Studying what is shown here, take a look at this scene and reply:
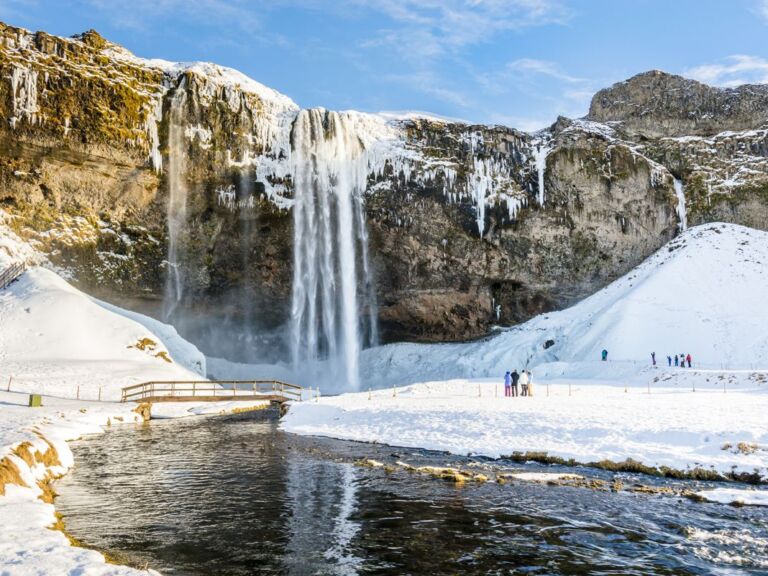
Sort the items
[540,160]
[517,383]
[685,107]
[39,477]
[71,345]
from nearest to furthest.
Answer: [39,477] < [517,383] < [71,345] < [540,160] < [685,107]

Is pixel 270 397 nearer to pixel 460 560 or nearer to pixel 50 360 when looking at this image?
pixel 50 360

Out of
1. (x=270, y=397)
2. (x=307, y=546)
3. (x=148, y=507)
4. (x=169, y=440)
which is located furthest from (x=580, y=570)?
(x=270, y=397)

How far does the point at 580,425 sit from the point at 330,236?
36.2m

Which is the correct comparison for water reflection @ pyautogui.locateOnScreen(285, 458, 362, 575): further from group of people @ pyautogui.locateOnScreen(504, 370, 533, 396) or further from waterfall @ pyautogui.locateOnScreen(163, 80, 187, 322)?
waterfall @ pyautogui.locateOnScreen(163, 80, 187, 322)

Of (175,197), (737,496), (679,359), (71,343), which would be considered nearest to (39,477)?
(737,496)

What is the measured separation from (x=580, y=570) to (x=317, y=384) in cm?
4945

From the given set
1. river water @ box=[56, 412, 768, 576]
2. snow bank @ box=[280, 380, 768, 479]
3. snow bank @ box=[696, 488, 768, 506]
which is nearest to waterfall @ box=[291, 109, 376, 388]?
snow bank @ box=[280, 380, 768, 479]

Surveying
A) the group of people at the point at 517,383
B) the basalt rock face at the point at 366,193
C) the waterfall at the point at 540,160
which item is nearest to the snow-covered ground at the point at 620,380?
the group of people at the point at 517,383

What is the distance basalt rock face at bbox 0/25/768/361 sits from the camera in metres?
43.3

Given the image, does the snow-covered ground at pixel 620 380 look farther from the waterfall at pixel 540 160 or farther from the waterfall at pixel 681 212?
the waterfall at pixel 540 160

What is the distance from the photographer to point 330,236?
5147 cm

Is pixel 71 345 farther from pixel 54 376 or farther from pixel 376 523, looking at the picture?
pixel 376 523

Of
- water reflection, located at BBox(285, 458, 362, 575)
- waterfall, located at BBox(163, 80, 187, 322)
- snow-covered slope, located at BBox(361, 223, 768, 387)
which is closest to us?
water reflection, located at BBox(285, 458, 362, 575)

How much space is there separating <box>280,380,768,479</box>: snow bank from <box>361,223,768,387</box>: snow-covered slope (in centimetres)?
1420
